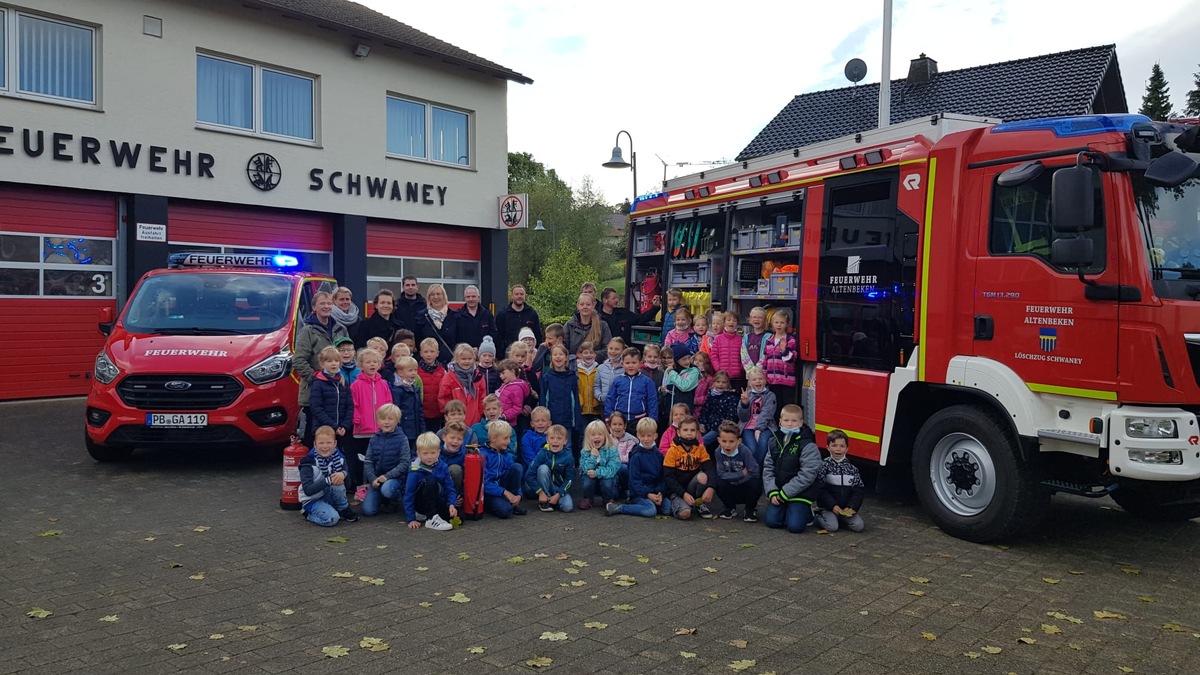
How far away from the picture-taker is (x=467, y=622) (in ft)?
16.0

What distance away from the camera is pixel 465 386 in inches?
344

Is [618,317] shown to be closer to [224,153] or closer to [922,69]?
[224,153]

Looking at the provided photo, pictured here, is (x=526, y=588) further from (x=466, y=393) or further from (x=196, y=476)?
(x=196, y=476)

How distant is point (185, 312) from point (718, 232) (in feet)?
19.0

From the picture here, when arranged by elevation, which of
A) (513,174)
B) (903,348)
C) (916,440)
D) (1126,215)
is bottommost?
(916,440)

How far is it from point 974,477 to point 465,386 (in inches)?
180

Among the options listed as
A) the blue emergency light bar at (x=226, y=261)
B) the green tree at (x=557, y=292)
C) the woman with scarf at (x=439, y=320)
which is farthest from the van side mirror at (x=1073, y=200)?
the green tree at (x=557, y=292)

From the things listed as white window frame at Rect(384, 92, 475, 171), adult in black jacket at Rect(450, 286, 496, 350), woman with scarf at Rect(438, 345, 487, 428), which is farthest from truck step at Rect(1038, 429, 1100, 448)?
A: white window frame at Rect(384, 92, 475, 171)

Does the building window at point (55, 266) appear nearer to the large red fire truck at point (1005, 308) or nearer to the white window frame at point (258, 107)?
the white window frame at point (258, 107)

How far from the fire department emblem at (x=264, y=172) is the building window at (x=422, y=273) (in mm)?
2669

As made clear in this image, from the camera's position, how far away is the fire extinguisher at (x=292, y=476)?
24.5 feet

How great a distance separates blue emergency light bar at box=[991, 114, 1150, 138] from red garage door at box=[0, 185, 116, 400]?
1390 centimetres

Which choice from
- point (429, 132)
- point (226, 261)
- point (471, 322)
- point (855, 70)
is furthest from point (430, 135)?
point (471, 322)

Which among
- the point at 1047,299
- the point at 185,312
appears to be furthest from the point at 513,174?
the point at 1047,299
